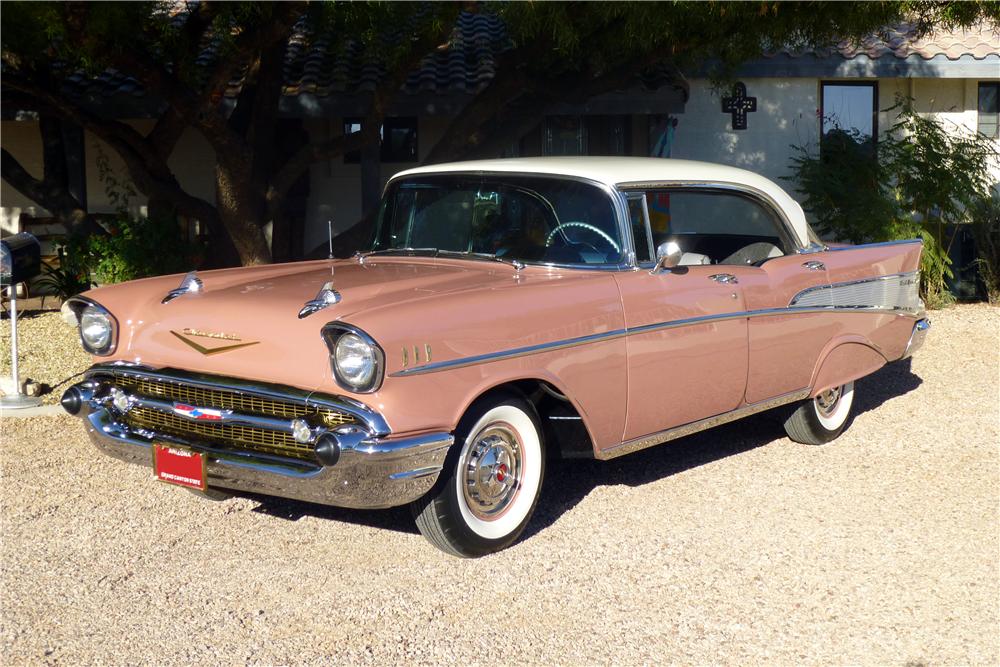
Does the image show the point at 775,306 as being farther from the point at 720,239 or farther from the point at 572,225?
the point at 720,239

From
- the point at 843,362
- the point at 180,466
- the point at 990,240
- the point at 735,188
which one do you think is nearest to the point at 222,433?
the point at 180,466

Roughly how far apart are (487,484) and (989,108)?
43.5 ft

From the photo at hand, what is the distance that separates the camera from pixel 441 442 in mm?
4336

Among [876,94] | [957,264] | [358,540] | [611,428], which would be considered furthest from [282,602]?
[876,94]

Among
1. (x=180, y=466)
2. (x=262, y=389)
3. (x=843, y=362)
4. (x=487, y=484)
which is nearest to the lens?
(x=262, y=389)

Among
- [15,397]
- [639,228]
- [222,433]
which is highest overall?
[639,228]

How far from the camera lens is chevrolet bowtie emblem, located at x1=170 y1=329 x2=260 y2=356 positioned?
4.52 metres

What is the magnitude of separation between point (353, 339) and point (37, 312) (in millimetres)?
8230

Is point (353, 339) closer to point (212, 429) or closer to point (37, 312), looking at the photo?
point (212, 429)

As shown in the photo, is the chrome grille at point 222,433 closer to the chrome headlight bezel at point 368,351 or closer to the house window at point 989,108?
the chrome headlight bezel at point 368,351

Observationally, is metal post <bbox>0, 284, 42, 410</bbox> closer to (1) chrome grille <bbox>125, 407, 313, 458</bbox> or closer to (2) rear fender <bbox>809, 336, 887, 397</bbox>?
(1) chrome grille <bbox>125, 407, 313, 458</bbox>

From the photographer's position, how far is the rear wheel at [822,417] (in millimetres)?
6645

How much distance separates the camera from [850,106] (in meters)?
15.3

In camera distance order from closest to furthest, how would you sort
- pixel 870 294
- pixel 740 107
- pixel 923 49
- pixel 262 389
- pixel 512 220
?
pixel 262 389 < pixel 512 220 < pixel 870 294 < pixel 923 49 < pixel 740 107
